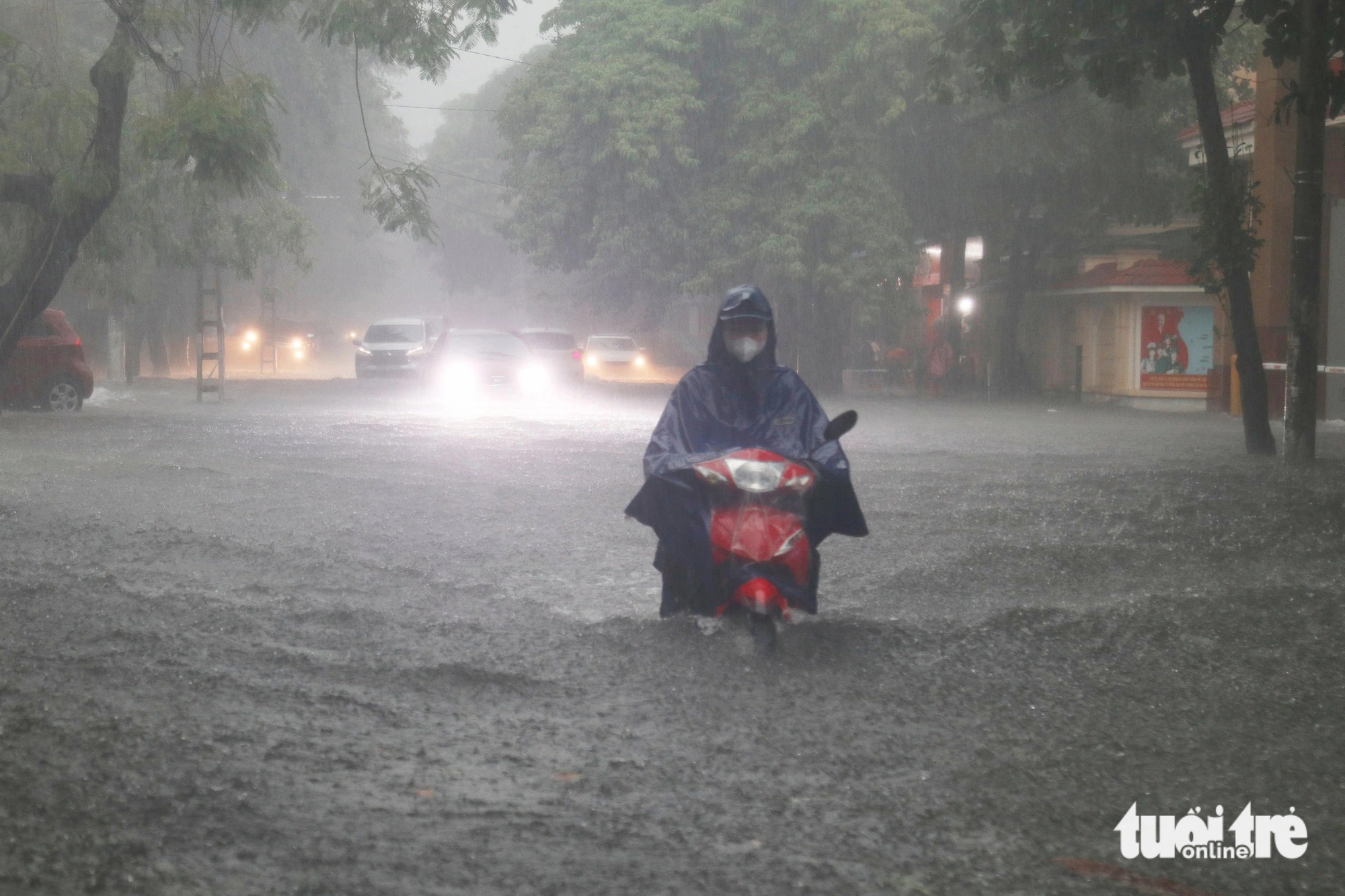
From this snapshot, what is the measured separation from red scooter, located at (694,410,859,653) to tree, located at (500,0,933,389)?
26696 mm

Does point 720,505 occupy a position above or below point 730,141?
below

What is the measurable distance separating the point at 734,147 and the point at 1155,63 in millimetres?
19511

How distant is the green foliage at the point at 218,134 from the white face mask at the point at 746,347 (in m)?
12.3

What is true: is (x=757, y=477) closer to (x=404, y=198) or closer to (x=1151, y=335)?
(x=404, y=198)

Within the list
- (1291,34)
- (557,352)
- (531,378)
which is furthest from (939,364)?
(1291,34)

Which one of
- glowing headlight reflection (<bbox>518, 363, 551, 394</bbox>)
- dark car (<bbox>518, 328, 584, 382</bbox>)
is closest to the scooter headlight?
glowing headlight reflection (<bbox>518, 363, 551, 394</bbox>)

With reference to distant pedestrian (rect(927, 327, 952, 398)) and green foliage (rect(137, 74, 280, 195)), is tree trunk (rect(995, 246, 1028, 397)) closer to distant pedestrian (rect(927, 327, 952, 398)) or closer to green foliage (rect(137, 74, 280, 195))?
distant pedestrian (rect(927, 327, 952, 398))

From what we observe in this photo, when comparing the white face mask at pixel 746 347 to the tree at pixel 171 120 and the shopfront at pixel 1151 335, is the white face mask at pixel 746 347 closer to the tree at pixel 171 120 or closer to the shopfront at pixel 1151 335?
the tree at pixel 171 120

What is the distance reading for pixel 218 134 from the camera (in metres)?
17.9

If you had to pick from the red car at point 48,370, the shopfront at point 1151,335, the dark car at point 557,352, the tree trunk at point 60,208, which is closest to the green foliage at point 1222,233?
the tree trunk at point 60,208

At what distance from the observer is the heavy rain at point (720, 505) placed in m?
4.54

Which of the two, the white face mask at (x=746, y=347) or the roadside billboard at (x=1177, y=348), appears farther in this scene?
the roadside billboard at (x=1177, y=348)

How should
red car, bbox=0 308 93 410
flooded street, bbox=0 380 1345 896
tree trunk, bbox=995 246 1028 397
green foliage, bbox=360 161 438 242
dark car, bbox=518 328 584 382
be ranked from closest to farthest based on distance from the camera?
1. flooded street, bbox=0 380 1345 896
2. green foliage, bbox=360 161 438 242
3. red car, bbox=0 308 93 410
4. dark car, bbox=518 328 584 382
5. tree trunk, bbox=995 246 1028 397

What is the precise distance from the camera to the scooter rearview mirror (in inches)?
261
